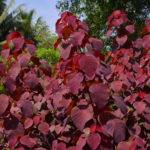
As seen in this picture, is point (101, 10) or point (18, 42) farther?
point (101, 10)

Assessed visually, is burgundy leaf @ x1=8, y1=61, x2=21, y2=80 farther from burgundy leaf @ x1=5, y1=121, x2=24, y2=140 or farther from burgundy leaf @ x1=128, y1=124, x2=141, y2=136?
burgundy leaf @ x1=128, y1=124, x2=141, y2=136

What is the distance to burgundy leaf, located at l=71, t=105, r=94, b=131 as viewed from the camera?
84 cm

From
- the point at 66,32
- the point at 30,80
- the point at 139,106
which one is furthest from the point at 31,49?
the point at 139,106

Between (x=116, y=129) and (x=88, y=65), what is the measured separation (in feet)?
1.22

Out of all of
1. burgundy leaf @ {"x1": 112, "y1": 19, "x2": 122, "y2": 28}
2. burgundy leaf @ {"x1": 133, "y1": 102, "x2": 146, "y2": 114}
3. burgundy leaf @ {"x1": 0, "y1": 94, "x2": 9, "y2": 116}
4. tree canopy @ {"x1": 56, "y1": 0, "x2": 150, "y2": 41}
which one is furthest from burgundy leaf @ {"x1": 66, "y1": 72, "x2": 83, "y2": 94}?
tree canopy @ {"x1": 56, "y1": 0, "x2": 150, "y2": 41}

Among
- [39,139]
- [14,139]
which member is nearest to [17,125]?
[14,139]

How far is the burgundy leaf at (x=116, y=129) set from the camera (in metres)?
0.87

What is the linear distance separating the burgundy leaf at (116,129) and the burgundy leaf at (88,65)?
29 centimetres

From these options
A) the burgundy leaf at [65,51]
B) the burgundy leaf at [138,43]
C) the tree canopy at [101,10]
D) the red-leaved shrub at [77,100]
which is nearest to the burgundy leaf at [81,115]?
the red-leaved shrub at [77,100]

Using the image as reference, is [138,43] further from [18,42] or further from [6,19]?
[6,19]

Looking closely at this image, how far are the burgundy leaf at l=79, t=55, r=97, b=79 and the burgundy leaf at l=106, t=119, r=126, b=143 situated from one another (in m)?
0.29

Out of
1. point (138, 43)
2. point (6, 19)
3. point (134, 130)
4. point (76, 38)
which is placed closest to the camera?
point (76, 38)

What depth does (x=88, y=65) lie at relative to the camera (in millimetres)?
813

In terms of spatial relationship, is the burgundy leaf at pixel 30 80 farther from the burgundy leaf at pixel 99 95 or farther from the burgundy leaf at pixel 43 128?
the burgundy leaf at pixel 99 95
